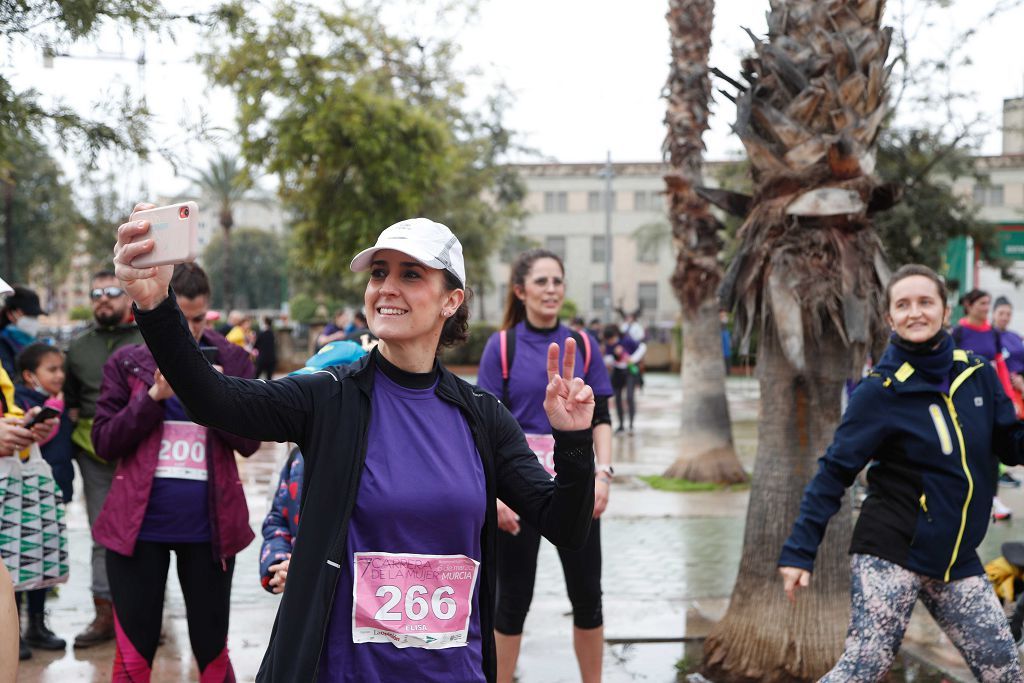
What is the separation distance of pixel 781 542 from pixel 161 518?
310 centimetres

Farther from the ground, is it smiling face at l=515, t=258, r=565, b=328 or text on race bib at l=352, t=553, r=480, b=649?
smiling face at l=515, t=258, r=565, b=328

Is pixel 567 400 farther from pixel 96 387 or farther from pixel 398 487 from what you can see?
pixel 96 387

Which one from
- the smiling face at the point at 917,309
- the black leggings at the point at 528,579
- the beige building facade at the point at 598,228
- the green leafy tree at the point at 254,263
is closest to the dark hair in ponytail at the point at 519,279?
the black leggings at the point at 528,579

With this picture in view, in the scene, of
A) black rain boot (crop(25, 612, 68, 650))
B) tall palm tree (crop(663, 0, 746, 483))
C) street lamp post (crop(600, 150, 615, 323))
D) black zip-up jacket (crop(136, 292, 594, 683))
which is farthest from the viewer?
street lamp post (crop(600, 150, 615, 323))

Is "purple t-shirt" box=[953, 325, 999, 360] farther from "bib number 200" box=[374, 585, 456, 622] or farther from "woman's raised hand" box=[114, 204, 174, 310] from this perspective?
"woman's raised hand" box=[114, 204, 174, 310]

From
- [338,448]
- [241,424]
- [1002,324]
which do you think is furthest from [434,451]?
[1002,324]

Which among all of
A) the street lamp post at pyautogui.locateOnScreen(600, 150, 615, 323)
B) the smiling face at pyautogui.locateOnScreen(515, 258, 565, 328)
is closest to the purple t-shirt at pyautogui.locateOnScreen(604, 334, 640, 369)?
the smiling face at pyautogui.locateOnScreen(515, 258, 565, 328)

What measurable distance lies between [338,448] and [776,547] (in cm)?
359

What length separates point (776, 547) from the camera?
223 inches

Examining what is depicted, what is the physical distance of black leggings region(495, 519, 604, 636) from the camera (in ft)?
16.1

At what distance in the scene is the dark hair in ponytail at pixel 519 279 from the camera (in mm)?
5266

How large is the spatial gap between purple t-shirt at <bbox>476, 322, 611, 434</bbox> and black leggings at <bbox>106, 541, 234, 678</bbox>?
146 cm

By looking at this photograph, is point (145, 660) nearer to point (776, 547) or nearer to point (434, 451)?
point (434, 451)

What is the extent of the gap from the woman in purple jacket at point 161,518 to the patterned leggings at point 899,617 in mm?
2377
